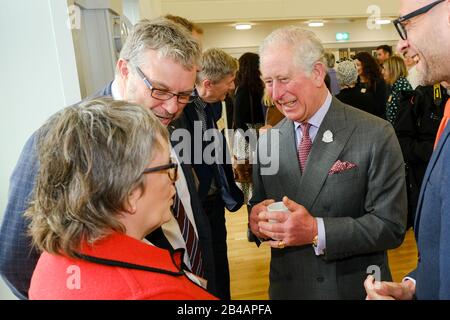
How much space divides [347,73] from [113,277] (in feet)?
11.5

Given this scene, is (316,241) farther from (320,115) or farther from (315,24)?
(315,24)

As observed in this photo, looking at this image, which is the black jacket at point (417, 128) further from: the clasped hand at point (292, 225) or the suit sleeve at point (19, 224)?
the suit sleeve at point (19, 224)

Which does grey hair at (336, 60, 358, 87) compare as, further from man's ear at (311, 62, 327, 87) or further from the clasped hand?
the clasped hand

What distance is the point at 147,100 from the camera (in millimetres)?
1264

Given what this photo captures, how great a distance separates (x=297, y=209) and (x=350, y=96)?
2.78 metres

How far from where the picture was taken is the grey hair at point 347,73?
372cm

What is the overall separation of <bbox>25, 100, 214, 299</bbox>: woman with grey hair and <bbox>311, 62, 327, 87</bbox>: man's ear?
0.88 m

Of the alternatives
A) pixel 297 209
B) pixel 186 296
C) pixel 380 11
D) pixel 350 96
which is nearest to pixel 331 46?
pixel 380 11

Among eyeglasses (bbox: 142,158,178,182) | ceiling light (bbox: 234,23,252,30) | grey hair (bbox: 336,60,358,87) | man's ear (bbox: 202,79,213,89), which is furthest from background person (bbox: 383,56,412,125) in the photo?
ceiling light (bbox: 234,23,252,30)

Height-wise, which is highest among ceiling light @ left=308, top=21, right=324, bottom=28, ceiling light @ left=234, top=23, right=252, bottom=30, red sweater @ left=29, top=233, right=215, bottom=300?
ceiling light @ left=234, top=23, right=252, bottom=30

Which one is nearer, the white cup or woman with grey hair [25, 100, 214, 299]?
woman with grey hair [25, 100, 214, 299]

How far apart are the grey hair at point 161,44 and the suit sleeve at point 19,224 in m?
0.42

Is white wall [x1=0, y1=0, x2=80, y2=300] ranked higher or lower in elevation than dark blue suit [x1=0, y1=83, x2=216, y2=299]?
higher

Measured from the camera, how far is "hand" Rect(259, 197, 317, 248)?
1.33m
